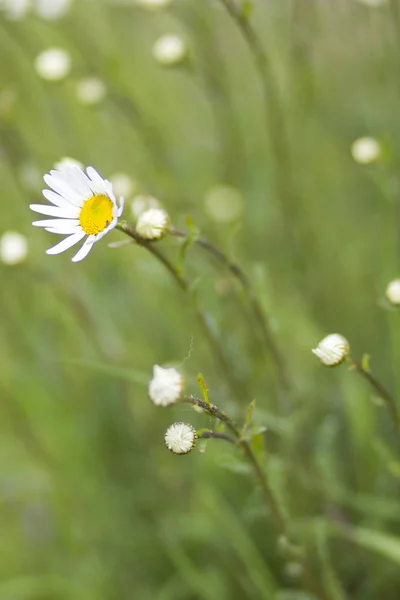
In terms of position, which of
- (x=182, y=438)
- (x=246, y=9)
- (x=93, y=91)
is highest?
(x=93, y=91)

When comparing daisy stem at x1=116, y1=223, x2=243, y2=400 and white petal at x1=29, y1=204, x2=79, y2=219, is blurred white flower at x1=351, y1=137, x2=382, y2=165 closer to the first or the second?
daisy stem at x1=116, y1=223, x2=243, y2=400

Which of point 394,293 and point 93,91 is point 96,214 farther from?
point 93,91

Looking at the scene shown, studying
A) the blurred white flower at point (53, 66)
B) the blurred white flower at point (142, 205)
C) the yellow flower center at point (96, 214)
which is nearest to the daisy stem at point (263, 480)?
the yellow flower center at point (96, 214)

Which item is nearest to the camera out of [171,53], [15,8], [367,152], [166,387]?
[166,387]

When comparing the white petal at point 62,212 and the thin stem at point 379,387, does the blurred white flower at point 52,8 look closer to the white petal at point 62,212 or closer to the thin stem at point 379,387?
the white petal at point 62,212

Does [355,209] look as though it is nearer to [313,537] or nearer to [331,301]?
[331,301]

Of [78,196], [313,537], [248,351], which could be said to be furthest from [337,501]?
[78,196]

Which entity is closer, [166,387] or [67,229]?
[166,387]

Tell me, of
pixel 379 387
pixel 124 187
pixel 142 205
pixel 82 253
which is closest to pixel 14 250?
pixel 124 187

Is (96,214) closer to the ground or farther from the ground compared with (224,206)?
closer to the ground
